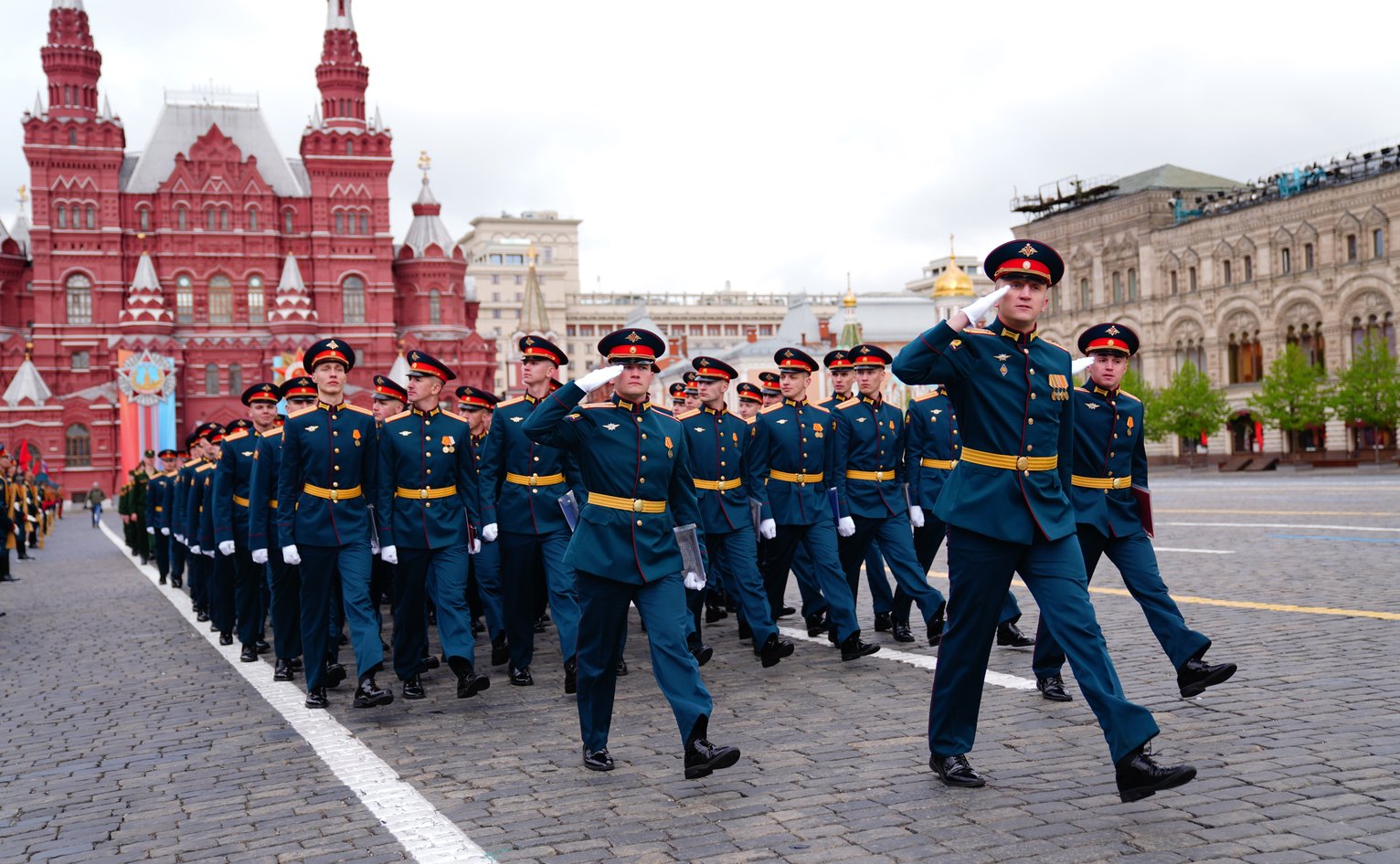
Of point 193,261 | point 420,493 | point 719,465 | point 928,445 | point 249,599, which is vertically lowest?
point 249,599

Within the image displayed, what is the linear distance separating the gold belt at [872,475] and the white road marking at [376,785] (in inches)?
165

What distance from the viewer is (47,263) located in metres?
63.5

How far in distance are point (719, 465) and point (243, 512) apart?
4.53 meters

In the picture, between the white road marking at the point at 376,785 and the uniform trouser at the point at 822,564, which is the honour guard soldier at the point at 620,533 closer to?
the white road marking at the point at 376,785

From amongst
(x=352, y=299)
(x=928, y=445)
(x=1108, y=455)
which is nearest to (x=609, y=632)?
(x=1108, y=455)

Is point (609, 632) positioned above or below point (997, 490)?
below

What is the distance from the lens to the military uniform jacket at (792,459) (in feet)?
29.9

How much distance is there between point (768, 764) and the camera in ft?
19.1

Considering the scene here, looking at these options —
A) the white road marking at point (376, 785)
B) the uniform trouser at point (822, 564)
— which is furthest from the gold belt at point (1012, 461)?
the uniform trouser at point (822, 564)

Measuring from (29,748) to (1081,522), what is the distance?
20.3ft

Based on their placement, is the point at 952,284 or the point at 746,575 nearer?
the point at 746,575

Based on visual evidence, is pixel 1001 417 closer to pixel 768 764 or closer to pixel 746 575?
pixel 768 764

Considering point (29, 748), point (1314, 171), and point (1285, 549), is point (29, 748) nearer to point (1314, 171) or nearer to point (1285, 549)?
point (1285, 549)

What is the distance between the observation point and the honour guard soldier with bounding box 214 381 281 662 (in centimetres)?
1005
